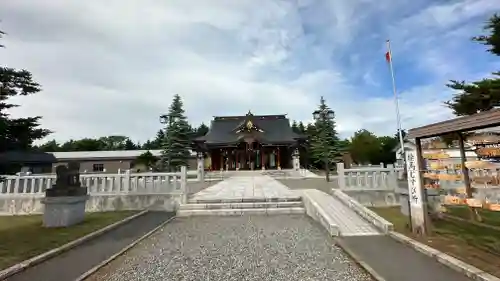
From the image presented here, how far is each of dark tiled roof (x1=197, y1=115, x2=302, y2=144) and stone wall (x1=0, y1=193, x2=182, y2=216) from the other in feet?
75.1

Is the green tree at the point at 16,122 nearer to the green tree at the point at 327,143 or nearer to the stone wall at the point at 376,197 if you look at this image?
the stone wall at the point at 376,197

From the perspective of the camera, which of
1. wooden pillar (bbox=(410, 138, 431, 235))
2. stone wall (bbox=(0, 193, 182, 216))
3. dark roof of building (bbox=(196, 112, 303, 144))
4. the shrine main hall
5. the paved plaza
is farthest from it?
dark roof of building (bbox=(196, 112, 303, 144))

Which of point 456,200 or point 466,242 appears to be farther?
point 456,200

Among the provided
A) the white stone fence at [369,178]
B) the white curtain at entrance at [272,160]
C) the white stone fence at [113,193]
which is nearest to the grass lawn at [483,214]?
the white stone fence at [369,178]

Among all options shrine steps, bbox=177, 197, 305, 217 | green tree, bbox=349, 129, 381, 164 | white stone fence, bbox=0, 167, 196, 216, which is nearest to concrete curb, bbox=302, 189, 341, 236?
shrine steps, bbox=177, 197, 305, 217

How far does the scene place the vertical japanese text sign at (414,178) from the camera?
6375 mm

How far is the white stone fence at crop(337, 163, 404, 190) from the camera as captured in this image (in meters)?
11.4

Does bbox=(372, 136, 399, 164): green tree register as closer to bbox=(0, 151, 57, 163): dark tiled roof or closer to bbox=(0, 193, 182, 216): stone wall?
bbox=(0, 193, 182, 216): stone wall

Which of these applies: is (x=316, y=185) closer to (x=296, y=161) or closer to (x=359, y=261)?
(x=359, y=261)

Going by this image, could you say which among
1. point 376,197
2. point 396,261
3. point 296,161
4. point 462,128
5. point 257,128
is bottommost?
point 396,261

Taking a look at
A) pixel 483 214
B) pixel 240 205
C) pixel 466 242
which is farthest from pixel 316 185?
pixel 466 242

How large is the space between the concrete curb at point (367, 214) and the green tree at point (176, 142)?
2278cm

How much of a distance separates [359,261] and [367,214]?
3459 millimetres

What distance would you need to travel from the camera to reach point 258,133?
35.9 meters
